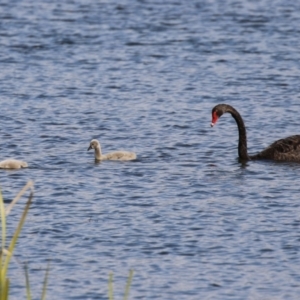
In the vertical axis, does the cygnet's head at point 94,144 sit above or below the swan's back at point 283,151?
above

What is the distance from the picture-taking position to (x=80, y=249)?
1097 cm

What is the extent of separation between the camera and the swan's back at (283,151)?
15.3m

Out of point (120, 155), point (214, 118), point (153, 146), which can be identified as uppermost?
point (214, 118)

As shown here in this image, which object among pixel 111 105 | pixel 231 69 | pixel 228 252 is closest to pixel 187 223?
pixel 228 252

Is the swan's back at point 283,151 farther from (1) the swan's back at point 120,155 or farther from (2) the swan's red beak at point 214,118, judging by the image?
(1) the swan's back at point 120,155

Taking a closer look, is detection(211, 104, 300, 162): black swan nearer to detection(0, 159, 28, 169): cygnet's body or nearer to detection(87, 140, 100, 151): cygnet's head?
detection(87, 140, 100, 151): cygnet's head

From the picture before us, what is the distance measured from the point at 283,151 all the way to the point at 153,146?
1821 millimetres

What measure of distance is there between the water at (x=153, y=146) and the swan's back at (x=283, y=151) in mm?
159

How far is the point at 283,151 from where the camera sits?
15336 millimetres

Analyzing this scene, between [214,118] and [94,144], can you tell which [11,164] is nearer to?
[94,144]

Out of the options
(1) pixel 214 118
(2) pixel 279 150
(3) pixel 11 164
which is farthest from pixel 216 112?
(3) pixel 11 164

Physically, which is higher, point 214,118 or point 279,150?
point 214,118

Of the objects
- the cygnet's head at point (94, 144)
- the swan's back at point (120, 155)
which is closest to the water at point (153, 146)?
the swan's back at point (120, 155)

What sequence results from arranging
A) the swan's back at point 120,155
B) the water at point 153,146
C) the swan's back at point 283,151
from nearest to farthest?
the water at point 153,146
the swan's back at point 120,155
the swan's back at point 283,151
